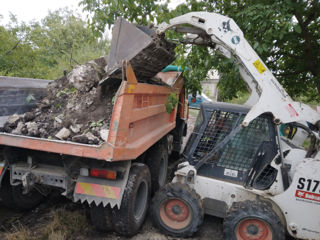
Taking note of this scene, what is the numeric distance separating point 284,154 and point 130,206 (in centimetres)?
192

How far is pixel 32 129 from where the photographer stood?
99.7 inches

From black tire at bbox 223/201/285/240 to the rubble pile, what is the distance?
1.59m

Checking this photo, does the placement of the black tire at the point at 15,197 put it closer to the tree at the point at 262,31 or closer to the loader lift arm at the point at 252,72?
the tree at the point at 262,31

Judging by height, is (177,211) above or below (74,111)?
below

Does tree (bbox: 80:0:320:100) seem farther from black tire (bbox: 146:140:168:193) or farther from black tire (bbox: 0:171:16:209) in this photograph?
black tire (bbox: 0:171:16:209)

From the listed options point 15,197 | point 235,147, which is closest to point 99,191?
point 15,197

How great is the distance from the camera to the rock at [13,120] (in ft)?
8.84

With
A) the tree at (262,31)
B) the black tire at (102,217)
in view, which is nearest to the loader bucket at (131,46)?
the tree at (262,31)

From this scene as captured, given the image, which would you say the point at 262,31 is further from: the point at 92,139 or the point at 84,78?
the point at 92,139

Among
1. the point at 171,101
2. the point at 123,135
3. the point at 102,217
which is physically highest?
the point at 171,101

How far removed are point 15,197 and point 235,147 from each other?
9.10 feet

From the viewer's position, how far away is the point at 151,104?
10.5 feet

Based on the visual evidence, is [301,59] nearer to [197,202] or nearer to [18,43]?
[197,202]

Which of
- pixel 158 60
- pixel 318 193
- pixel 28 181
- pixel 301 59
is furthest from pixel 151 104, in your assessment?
pixel 301 59
